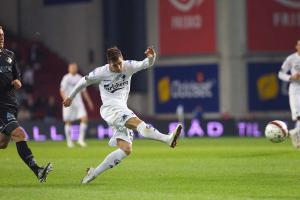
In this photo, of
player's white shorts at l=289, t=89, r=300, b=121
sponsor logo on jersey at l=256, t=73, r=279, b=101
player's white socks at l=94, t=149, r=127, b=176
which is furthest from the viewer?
sponsor logo on jersey at l=256, t=73, r=279, b=101

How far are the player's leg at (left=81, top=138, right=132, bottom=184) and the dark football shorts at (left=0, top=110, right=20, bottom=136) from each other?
1.23 metres

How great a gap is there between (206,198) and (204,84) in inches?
814

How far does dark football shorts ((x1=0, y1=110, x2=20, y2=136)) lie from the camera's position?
12922 millimetres

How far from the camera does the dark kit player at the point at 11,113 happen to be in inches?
506

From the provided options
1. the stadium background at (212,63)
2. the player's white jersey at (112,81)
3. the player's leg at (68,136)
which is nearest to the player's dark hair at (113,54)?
the player's white jersey at (112,81)

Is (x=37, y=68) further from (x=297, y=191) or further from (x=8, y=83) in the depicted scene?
(x=297, y=191)

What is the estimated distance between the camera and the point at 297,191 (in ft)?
38.5

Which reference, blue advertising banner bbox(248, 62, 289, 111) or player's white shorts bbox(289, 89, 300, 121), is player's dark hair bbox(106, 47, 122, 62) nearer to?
player's white shorts bbox(289, 89, 300, 121)

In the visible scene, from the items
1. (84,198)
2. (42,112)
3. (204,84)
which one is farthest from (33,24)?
(84,198)

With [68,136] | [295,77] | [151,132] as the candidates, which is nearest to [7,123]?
[151,132]

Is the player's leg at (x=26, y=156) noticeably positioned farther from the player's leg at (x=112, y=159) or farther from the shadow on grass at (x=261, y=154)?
the shadow on grass at (x=261, y=154)

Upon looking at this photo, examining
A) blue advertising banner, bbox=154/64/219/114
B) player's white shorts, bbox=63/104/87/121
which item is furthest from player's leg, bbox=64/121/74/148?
blue advertising banner, bbox=154/64/219/114

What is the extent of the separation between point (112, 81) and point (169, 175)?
6.60 feet

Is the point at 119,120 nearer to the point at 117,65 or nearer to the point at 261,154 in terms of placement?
the point at 117,65
